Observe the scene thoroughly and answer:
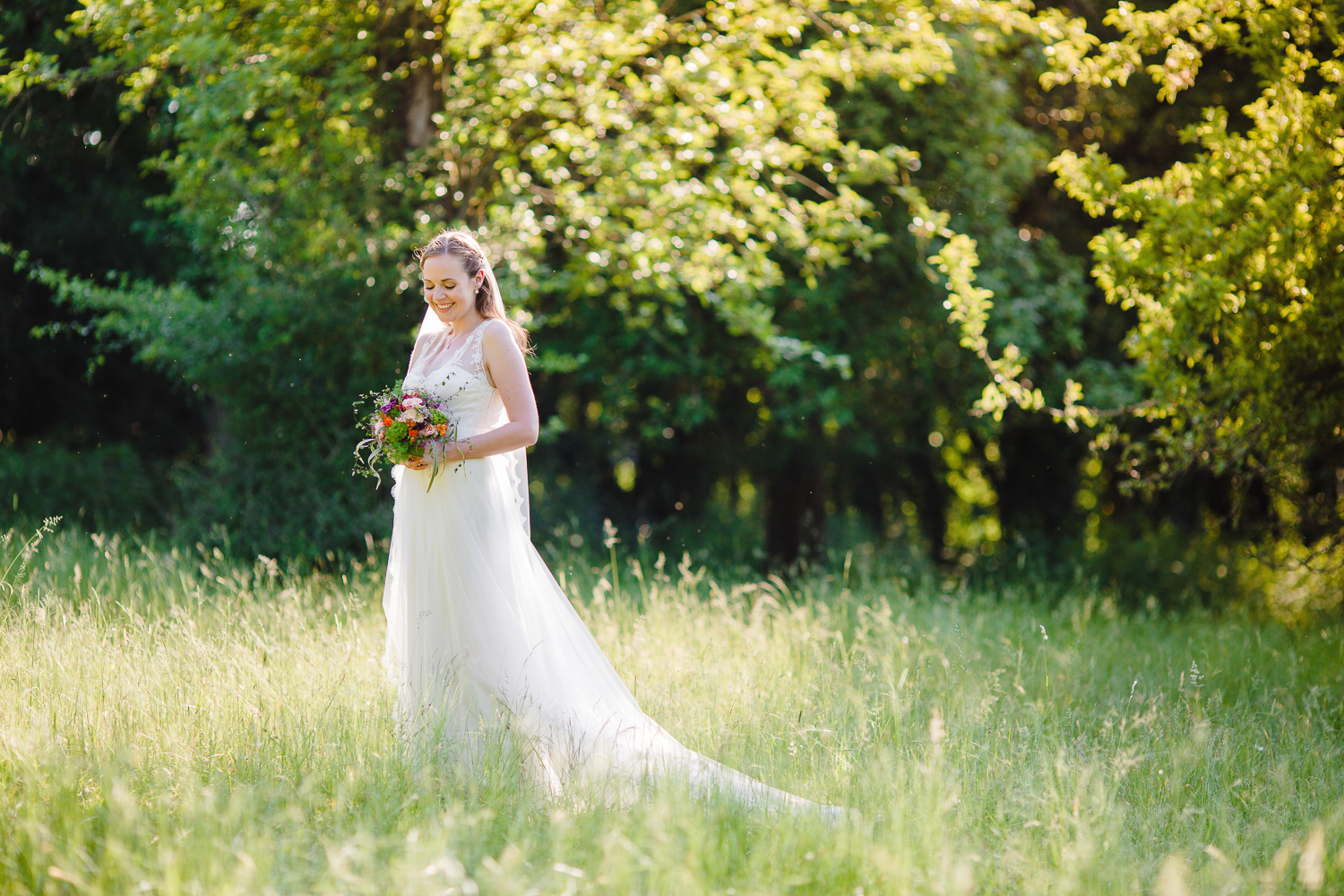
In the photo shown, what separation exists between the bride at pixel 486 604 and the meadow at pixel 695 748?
273mm

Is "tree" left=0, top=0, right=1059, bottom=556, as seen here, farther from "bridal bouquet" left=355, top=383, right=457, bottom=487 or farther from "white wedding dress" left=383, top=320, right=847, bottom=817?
"bridal bouquet" left=355, top=383, right=457, bottom=487

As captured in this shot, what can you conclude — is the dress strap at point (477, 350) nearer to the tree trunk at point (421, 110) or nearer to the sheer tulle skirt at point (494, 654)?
the sheer tulle skirt at point (494, 654)

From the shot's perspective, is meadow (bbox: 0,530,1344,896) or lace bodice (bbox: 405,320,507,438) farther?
lace bodice (bbox: 405,320,507,438)

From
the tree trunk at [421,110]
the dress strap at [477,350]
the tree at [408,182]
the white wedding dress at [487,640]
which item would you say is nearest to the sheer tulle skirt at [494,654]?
the white wedding dress at [487,640]

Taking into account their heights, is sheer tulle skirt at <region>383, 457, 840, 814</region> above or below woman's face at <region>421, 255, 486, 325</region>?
below

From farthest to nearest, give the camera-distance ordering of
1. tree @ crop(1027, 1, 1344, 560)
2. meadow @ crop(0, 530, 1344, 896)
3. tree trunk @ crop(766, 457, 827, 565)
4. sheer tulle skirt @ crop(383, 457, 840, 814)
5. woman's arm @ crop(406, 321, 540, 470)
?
tree trunk @ crop(766, 457, 827, 565) → tree @ crop(1027, 1, 1344, 560) → woman's arm @ crop(406, 321, 540, 470) → sheer tulle skirt @ crop(383, 457, 840, 814) → meadow @ crop(0, 530, 1344, 896)

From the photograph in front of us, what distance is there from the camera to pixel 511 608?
431cm

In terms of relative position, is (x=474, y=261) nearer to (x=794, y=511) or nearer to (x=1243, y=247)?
(x=1243, y=247)

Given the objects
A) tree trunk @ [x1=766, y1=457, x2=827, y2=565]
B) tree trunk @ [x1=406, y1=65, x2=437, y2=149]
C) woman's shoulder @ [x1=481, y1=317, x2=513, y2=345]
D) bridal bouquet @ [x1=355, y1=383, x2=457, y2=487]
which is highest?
tree trunk @ [x1=406, y1=65, x2=437, y2=149]

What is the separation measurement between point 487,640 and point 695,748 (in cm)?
111

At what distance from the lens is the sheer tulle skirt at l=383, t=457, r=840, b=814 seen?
13.4ft

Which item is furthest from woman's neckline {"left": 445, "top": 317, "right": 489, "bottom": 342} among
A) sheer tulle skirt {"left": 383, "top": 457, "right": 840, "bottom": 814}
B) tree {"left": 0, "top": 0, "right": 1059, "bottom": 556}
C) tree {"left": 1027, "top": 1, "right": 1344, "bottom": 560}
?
tree {"left": 1027, "top": 1, "right": 1344, "bottom": 560}

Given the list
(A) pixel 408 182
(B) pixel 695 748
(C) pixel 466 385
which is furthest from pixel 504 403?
(A) pixel 408 182

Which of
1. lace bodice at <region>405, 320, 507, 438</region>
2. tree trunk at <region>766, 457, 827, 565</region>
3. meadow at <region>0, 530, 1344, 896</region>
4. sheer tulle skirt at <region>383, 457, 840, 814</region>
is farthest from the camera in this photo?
tree trunk at <region>766, 457, 827, 565</region>
